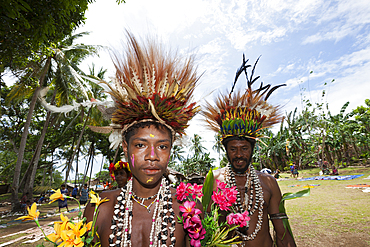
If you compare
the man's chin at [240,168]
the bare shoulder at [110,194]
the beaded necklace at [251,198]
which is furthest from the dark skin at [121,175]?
the man's chin at [240,168]

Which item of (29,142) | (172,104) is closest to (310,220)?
(172,104)

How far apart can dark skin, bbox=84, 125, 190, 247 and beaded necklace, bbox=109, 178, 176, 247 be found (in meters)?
0.05

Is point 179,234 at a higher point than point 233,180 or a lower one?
lower

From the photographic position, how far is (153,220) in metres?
1.80

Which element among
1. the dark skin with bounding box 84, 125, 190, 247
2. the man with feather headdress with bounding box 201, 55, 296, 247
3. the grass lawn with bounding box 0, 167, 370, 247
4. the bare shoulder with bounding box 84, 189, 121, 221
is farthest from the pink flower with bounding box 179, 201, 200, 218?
the grass lawn with bounding box 0, 167, 370, 247

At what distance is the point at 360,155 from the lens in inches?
1037

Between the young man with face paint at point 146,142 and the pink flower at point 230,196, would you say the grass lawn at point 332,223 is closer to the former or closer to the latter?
the pink flower at point 230,196

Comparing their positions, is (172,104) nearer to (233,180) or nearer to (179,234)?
(179,234)

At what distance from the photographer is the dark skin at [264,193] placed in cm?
244

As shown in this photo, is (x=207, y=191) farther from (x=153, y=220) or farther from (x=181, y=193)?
(x=153, y=220)

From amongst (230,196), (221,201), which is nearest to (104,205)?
(221,201)

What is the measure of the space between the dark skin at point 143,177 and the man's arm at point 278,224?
1393 millimetres

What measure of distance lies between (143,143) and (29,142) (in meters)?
26.5

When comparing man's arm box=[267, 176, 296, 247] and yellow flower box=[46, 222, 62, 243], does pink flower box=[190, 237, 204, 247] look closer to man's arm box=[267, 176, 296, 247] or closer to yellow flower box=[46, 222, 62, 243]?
yellow flower box=[46, 222, 62, 243]
